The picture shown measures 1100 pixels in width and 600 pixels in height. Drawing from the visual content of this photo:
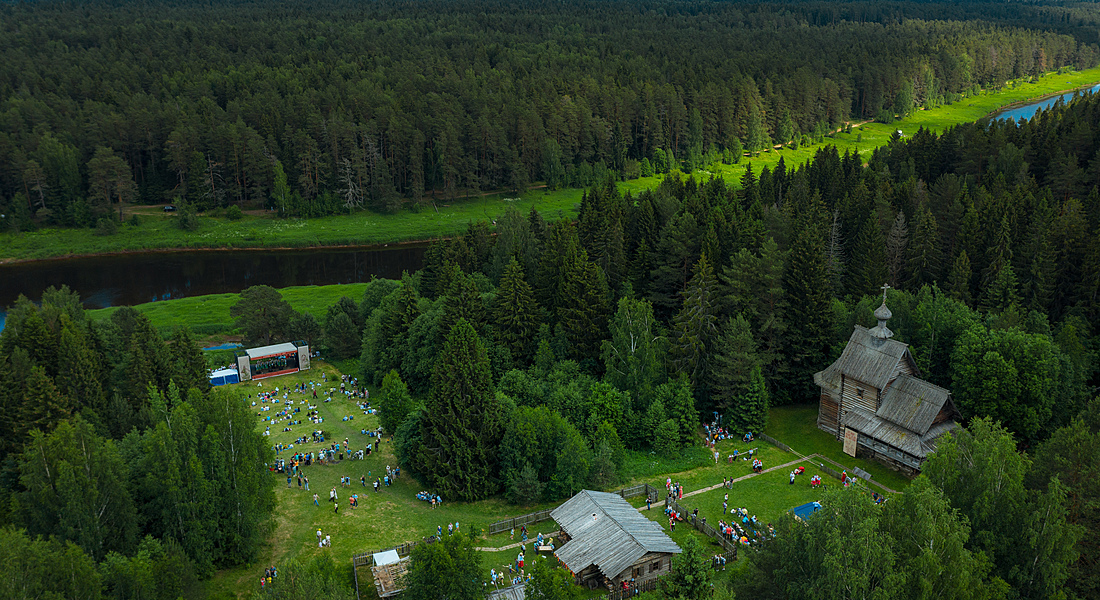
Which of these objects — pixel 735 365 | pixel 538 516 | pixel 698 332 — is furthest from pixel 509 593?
pixel 698 332

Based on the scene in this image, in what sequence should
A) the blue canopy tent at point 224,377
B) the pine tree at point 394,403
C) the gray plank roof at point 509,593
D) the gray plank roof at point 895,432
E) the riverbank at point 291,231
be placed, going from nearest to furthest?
the gray plank roof at point 509,593
the gray plank roof at point 895,432
the pine tree at point 394,403
the blue canopy tent at point 224,377
the riverbank at point 291,231

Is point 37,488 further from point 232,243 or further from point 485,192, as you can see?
point 485,192

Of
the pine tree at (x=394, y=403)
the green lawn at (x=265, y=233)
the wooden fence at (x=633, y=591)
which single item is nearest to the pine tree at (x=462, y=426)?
the pine tree at (x=394, y=403)

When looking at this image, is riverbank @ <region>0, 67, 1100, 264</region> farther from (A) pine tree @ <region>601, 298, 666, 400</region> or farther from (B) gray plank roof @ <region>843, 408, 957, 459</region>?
(B) gray plank roof @ <region>843, 408, 957, 459</region>

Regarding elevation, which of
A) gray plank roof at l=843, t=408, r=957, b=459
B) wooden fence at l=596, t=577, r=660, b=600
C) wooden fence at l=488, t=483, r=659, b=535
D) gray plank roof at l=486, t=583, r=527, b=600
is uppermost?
gray plank roof at l=843, t=408, r=957, b=459

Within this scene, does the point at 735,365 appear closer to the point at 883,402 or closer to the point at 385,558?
the point at 883,402

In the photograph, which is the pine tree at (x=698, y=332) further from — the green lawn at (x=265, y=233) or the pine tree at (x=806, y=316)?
the green lawn at (x=265, y=233)

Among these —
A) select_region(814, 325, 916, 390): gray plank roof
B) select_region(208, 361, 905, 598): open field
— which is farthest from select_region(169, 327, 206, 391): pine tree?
select_region(814, 325, 916, 390): gray plank roof
